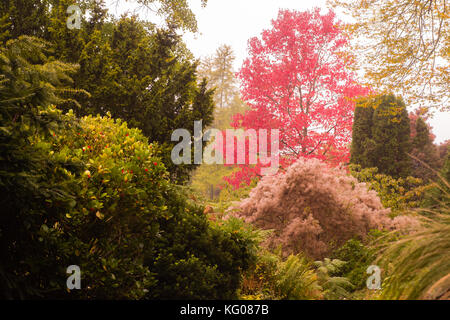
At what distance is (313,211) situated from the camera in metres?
6.96

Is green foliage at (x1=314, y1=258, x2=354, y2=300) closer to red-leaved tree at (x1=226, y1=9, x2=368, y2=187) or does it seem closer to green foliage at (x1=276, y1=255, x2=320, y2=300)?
green foliage at (x1=276, y1=255, x2=320, y2=300)

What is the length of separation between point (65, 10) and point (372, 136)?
11.2 metres

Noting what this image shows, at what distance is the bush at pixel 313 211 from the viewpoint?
6.79 meters

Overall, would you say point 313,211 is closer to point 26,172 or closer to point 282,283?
point 282,283

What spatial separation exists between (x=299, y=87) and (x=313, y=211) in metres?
7.10

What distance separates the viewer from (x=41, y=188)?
8.04ft

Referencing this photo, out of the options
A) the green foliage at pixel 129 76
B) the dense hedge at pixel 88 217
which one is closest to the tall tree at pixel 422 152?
the green foliage at pixel 129 76

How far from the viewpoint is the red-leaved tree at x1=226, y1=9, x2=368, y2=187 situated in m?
12.4

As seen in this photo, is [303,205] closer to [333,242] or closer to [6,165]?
[333,242]

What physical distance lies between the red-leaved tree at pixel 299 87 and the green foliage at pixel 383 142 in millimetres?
517

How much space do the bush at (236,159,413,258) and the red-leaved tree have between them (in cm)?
524

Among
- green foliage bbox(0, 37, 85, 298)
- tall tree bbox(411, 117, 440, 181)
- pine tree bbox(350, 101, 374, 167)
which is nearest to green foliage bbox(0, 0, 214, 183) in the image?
green foliage bbox(0, 37, 85, 298)
